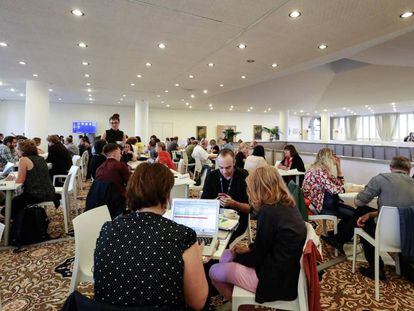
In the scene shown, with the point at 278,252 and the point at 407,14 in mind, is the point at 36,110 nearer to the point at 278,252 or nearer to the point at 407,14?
the point at 278,252

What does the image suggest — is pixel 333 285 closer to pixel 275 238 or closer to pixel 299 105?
pixel 275 238

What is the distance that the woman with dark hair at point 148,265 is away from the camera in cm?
106

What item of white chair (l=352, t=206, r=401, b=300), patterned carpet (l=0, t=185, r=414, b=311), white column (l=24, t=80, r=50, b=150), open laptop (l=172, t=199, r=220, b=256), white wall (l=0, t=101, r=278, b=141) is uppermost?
white wall (l=0, t=101, r=278, b=141)

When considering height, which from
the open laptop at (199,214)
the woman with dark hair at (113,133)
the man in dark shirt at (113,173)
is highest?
the woman with dark hair at (113,133)

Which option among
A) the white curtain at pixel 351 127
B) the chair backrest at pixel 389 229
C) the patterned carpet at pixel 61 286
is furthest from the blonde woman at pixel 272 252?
the white curtain at pixel 351 127

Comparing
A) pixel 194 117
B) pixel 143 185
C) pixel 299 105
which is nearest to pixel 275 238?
pixel 143 185

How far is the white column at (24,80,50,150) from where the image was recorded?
347 inches

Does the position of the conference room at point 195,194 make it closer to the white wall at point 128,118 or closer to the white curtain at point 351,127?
the white wall at point 128,118

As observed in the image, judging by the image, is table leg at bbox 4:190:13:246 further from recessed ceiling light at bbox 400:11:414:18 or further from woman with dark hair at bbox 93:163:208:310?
recessed ceiling light at bbox 400:11:414:18

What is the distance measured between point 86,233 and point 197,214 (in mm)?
856

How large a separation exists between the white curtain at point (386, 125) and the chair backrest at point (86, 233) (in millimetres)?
22942

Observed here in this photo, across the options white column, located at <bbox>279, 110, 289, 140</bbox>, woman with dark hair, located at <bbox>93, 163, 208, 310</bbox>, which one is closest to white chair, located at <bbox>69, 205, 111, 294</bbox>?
woman with dark hair, located at <bbox>93, 163, 208, 310</bbox>

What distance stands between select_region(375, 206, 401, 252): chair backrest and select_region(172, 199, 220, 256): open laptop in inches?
63.2

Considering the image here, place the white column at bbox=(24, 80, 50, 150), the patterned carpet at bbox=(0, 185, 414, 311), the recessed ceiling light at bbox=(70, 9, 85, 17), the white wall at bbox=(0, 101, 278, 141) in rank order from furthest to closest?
1. the white wall at bbox=(0, 101, 278, 141)
2. the white column at bbox=(24, 80, 50, 150)
3. the recessed ceiling light at bbox=(70, 9, 85, 17)
4. the patterned carpet at bbox=(0, 185, 414, 311)
